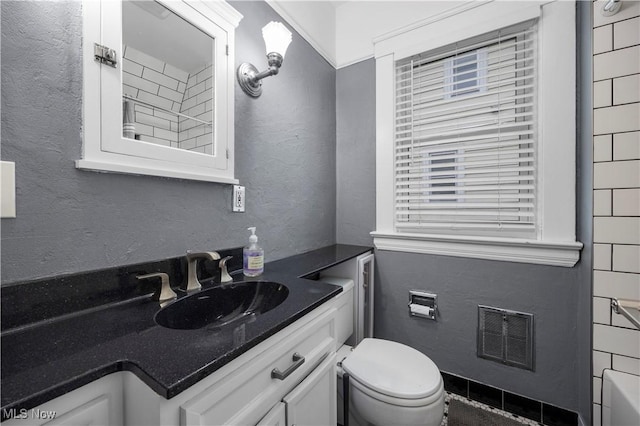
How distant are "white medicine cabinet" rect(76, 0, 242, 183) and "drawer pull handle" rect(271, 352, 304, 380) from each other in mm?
785

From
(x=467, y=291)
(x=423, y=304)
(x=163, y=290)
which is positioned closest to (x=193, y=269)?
(x=163, y=290)

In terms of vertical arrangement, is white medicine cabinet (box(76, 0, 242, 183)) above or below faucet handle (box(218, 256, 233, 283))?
above

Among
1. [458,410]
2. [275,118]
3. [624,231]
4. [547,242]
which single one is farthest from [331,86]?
[458,410]

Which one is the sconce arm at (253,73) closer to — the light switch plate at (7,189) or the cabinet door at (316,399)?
the light switch plate at (7,189)

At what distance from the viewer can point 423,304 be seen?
177 centimetres

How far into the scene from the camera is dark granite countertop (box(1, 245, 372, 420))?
0.46 m

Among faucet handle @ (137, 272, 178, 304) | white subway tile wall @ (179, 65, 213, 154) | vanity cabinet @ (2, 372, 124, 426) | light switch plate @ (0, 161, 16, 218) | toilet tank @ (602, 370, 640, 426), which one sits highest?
white subway tile wall @ (179, 65, 213, 154)

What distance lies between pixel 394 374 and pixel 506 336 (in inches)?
33.9

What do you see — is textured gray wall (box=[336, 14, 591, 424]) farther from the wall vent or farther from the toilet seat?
the toilet seat

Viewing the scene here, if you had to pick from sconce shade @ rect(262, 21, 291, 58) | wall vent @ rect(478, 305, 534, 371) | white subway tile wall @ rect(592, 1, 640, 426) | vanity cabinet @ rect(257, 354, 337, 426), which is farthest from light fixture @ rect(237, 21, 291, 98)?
wall vent @ rect(478, 305, 534, 371)

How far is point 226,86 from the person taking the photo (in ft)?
3.98

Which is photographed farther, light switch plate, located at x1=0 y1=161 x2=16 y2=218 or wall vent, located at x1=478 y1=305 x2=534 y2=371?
wall vent, located at x1=478 y1=305 x2=534 y2=371

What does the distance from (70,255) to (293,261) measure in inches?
38.6

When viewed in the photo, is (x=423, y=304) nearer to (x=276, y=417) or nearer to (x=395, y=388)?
(x=395, y=388)
